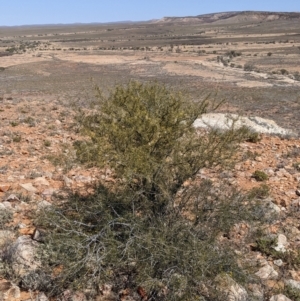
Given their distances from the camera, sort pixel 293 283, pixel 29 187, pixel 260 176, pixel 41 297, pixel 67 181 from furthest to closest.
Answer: pixel 260 176 < pixel 67 181 < pixel 29 187 < pixel 293 283 < pixel 41 297

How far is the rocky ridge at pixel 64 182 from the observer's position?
495 cm

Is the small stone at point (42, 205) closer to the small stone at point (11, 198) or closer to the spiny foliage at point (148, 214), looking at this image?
the spiny foliage at point (148, 214)

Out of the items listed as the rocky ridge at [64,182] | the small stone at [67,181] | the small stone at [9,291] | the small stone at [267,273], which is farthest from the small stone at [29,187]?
the small stone at [267,273]

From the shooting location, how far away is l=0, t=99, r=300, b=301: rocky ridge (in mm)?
4949

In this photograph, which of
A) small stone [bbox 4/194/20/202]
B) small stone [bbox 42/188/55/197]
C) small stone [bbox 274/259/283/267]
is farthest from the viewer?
small stone [bbox 42/188/55/197]

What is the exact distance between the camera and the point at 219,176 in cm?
866

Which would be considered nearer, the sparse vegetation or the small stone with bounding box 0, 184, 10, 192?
the small stone with bounding box 0, 184, 10, 192

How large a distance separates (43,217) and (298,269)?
3624 millimetres

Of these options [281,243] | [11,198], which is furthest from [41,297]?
[281,243]

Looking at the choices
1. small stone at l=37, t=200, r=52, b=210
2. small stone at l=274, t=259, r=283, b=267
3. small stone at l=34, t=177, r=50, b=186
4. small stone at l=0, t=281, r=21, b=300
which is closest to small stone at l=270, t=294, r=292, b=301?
small stone at l=274, t=259, r=283, b=267

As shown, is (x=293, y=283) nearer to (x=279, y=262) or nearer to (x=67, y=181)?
(x=279, y=262)

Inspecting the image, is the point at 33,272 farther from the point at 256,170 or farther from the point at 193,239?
the point at 256,170

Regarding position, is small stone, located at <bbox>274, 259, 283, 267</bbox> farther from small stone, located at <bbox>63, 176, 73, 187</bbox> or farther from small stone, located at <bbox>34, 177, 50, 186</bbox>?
small stone, located at <bbox>34, 177, 50, 186</bbox>

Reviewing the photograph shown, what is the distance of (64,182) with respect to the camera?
7914mm
